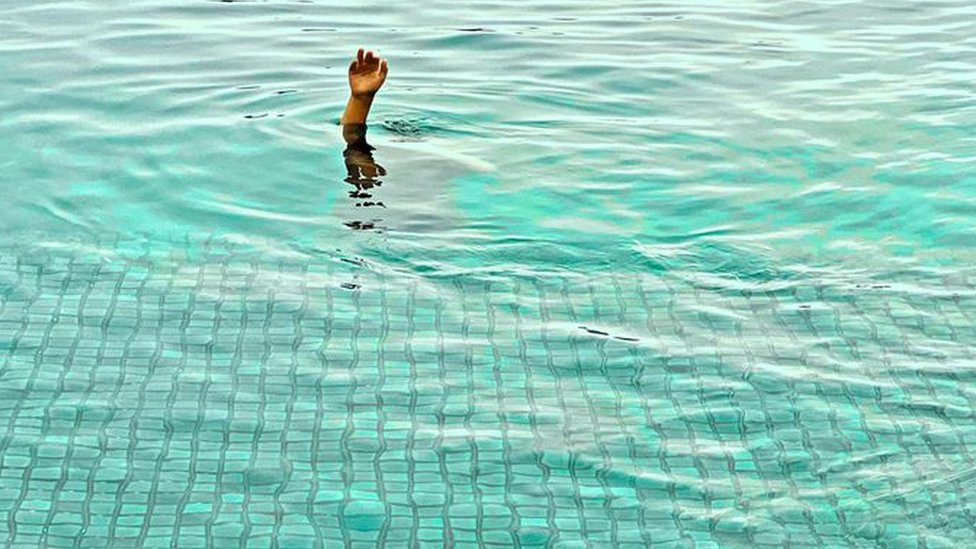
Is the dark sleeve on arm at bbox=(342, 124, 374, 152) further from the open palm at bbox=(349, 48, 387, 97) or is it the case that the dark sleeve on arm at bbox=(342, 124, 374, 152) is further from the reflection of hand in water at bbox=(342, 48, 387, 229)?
the open palm at bbox=(349, 48, 387, 97)

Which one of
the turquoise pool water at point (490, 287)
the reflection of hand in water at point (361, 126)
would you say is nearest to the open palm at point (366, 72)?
the reflection of hand in water at point (361, 126)

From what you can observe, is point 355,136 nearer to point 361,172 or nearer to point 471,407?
point 361,172

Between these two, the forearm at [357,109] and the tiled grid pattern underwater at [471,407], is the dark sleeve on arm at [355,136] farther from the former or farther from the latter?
the tiled grid pattern underwater at [471,407]

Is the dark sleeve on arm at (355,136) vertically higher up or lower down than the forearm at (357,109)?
lower down

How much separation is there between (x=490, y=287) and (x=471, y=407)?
38.2 inches

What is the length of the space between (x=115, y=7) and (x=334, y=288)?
14.8 ft

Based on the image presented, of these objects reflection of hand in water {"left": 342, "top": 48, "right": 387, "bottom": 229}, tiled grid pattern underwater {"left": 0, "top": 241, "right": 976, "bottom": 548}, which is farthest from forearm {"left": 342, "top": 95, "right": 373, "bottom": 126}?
tiled grid pattern underwater {"left": 0, "top": 241, "right": 976, "bottom": 548}

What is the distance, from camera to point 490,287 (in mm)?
5289

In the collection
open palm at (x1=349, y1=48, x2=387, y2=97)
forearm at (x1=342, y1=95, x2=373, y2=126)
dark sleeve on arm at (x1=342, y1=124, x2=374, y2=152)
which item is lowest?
dark sleeve on arm at (x1=342, y1=124, x2=374, y2=152)

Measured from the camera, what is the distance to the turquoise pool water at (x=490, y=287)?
3.90m

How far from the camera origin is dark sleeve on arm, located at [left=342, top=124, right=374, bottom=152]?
22.0 ft

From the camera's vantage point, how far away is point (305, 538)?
370cm

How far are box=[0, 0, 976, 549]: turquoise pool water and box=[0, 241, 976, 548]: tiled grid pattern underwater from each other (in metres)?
0.01

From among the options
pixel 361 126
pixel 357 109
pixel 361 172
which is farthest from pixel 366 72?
pixel 361 172
